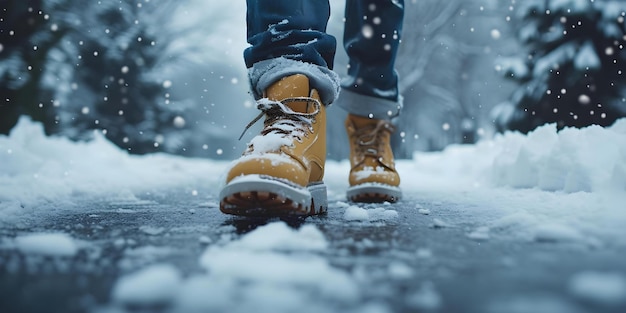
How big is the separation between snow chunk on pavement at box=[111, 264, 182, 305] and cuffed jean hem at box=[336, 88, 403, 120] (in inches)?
55.7

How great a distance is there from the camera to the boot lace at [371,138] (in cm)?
180

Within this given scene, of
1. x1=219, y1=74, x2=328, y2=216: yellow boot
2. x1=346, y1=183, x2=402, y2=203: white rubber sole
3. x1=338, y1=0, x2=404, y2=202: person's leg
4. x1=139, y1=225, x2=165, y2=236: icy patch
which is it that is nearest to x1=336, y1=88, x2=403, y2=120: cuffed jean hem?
x1=338, y1=0, x2=404, y2=202: person's leg

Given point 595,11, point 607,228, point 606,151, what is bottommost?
point 607,228

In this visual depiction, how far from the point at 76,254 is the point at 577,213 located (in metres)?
1.01

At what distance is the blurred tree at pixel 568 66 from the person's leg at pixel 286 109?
4657 mm

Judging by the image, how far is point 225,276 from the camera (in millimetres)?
608

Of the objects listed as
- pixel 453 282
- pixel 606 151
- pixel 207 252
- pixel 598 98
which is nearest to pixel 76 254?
pixel 207 252

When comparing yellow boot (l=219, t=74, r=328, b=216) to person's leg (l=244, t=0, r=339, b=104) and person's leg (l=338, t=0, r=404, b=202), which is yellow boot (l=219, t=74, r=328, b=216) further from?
person's leg (l=338, t=0, r=404, b=202)

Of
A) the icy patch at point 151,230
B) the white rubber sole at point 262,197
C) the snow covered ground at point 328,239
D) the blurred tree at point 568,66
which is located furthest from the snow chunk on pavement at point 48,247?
the blurred tree at point 568,66

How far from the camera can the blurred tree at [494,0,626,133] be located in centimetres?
518

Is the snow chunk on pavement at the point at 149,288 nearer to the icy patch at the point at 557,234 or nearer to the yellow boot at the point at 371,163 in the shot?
the icy patch at the point at 557,234

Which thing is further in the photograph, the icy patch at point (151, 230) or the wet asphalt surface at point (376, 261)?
the icy patch at point (151, 230)

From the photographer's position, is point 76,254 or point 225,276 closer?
point 225,276

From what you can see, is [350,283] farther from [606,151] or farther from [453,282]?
[606,151]
